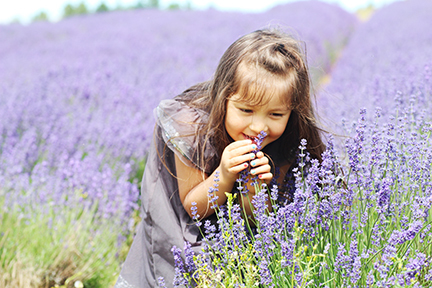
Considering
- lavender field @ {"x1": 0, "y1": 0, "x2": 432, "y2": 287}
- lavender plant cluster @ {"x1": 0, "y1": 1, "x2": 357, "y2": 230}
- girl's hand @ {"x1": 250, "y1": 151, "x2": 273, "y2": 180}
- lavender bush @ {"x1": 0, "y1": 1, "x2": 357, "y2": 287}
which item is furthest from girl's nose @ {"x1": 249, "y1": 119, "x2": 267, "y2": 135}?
lavender plant cluster @ {"x1": 0, "y1": 1, "x2": 357, "y2": 230}

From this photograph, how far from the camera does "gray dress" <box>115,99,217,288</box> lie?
168 centimetres

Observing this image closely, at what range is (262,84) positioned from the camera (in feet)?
4.95

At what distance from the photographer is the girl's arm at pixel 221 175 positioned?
1432 millimetres

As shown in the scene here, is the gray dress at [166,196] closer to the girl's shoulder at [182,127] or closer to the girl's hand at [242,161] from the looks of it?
the girl's shoulder at [182,127]

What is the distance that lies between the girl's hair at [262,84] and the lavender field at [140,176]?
0.16 metres

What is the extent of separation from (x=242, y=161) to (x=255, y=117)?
0.68 ft

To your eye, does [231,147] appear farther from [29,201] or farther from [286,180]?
[29,201]

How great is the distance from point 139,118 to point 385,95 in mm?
1796

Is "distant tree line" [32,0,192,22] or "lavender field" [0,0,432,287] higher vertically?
"lavender field" [0,0,432,287]

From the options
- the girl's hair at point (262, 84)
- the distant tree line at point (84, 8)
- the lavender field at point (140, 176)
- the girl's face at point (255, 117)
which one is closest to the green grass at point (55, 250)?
the lavender field at point (140, 176)

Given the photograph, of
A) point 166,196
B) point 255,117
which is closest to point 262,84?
point 255,117

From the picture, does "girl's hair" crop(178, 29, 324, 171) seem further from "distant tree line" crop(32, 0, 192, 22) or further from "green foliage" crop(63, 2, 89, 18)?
"green foliage" crop(63, 2, 89, 18)

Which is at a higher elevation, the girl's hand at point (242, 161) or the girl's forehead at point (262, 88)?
the girl's forehead at point (262, 88)

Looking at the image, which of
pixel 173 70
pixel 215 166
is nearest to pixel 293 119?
pixel 215 166
